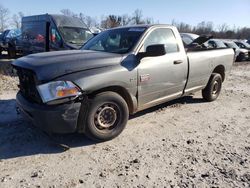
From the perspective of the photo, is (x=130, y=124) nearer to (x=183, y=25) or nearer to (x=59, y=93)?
(x=59, y=93)

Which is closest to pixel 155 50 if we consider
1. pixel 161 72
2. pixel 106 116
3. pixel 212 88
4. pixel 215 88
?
pixel 161 72

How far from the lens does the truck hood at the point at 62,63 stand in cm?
383

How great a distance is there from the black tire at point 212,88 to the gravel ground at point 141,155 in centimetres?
112

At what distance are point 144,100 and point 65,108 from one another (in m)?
1.60

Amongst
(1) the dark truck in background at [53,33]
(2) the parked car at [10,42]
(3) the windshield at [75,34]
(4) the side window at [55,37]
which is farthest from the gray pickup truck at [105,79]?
(2) the parked car at [10,42]

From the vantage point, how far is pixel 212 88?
6.89m

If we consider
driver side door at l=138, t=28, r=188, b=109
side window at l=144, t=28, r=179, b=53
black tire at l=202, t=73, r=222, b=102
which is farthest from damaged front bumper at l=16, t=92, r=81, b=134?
black tire at l=202, t=73, r=222, b=102

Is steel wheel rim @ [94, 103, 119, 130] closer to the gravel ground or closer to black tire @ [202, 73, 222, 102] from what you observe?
the gravel ground

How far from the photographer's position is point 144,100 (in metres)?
4.91

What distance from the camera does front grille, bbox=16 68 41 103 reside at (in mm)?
4012

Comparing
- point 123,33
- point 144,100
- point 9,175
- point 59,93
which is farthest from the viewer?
point 123,33

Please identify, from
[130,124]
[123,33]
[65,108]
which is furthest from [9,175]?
[123,33]

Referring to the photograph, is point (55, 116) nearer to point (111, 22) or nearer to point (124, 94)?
point (124, 94)

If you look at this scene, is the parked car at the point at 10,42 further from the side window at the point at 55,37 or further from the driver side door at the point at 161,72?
the driver side door at the point at 161,72
